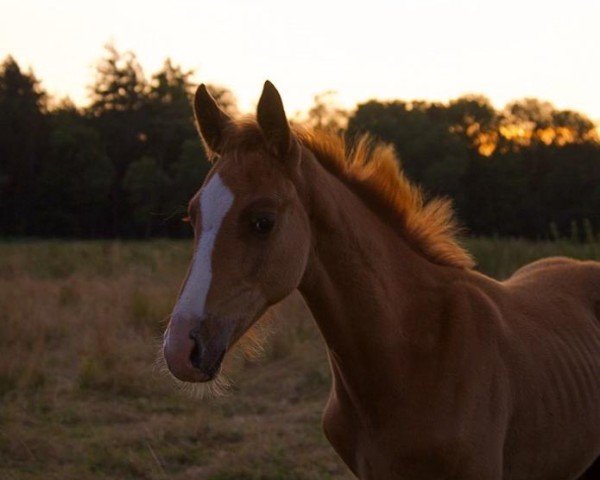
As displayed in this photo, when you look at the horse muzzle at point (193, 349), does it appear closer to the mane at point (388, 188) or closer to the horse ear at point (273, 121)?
the horse ear at point (273, 121)

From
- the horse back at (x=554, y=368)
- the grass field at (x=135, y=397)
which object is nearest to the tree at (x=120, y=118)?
the grass field at (x=135, y=397)

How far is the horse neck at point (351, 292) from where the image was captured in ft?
10.7

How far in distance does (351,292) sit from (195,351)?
0.79 metres

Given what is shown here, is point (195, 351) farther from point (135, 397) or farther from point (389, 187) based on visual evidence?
point (135, 397)

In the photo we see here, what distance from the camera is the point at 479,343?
342cm

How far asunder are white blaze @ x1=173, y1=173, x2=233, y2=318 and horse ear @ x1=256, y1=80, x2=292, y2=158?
0.25 m

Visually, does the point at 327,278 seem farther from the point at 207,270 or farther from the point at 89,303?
the point at 89,303

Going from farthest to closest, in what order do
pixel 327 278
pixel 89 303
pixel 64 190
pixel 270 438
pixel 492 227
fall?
1. pixel 64 190
2. pixel 492 227
3. pixel 89 303
4. pixel 270 438
5. pixel 327 278

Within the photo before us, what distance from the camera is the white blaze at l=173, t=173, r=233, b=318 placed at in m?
2.75

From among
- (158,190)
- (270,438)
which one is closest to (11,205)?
(158,190)

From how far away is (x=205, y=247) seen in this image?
2.85m

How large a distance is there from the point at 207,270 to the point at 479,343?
3.99ft

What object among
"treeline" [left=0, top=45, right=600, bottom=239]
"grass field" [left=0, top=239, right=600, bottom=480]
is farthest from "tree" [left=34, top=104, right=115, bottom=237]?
"grass field" [left=0, top=239, right=600, bottom=480]

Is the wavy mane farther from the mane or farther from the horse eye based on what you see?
the horse eye
